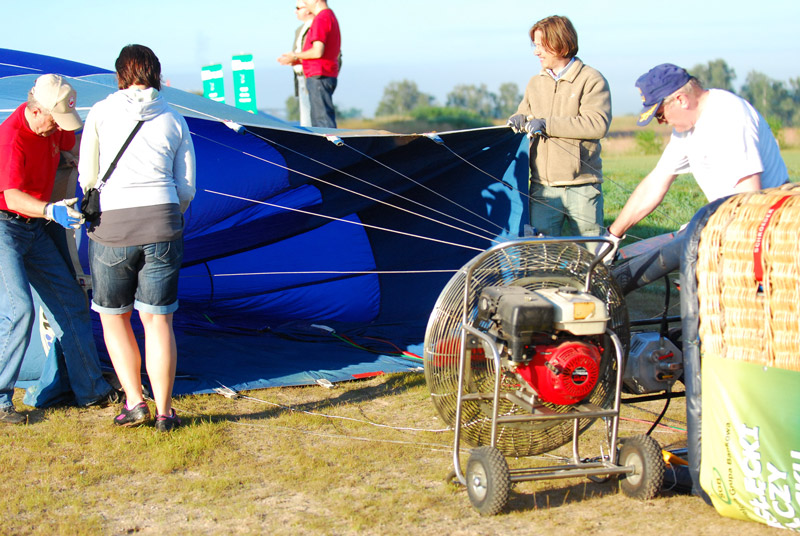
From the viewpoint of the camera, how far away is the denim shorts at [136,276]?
3441mm

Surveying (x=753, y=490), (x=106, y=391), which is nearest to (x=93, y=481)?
(x=106, y=391)

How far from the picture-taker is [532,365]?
2.81m

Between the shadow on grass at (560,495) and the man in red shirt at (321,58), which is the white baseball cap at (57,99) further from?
the man in red shirt at (321,58)

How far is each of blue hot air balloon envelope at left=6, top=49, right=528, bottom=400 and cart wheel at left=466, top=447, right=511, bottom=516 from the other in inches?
71.1

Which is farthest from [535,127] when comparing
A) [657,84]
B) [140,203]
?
[140,203]

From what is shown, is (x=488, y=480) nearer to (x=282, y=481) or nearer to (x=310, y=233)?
(x=282, y=481)

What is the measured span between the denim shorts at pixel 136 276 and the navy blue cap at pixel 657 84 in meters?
1.93

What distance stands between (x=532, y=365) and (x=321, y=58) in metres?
4.46

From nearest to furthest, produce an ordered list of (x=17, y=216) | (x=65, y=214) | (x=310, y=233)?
(x=65, y=214) → (x=17, y=216) → (x=310, y=233)

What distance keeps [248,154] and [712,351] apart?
2.73 m

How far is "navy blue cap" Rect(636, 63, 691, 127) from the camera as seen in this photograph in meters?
3.11

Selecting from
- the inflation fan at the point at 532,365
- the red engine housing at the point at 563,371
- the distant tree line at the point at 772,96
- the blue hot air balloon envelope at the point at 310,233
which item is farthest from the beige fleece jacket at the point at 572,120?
the distant tree line at the point at 772,96

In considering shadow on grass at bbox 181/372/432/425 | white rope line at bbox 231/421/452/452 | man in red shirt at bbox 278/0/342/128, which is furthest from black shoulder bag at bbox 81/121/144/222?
man in red shirt at bbox 278/0/342/128

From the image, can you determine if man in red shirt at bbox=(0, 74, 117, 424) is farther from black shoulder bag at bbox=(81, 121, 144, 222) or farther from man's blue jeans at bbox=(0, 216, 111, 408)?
black shoulder bag at bbox=(81, 121, 144, 222)
